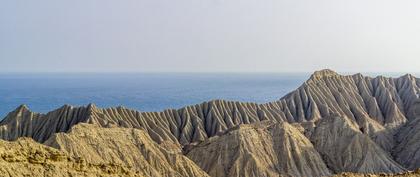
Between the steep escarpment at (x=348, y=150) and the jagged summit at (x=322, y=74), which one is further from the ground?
the jagged summit at (x=322, y=74)

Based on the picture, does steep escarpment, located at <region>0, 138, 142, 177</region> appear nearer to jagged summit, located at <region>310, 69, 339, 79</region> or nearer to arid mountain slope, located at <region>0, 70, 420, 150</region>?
arid mountain slope, located at <region>0, 70, 420, 150</region>

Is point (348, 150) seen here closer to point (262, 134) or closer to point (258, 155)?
point (262, 134)

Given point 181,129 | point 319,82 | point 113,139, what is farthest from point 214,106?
point 113,139

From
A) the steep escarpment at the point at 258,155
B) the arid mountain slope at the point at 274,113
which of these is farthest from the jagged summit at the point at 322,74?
the steep escarpment at the point at 258,155

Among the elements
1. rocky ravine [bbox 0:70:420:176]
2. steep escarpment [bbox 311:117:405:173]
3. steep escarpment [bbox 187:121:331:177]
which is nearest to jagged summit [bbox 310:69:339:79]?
rocky ravine [bbox 0:70:420:176]

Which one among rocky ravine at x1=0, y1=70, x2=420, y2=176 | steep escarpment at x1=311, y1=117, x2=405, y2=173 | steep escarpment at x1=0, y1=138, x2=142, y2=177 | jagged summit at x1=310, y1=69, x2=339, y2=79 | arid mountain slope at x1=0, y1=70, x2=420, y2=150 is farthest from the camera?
jagged summit at x1=310, y1=69, x2=339, y2=79

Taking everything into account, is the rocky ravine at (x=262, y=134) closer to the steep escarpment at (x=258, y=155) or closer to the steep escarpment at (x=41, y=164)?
the steep escarpment at (x=258, y=155)
